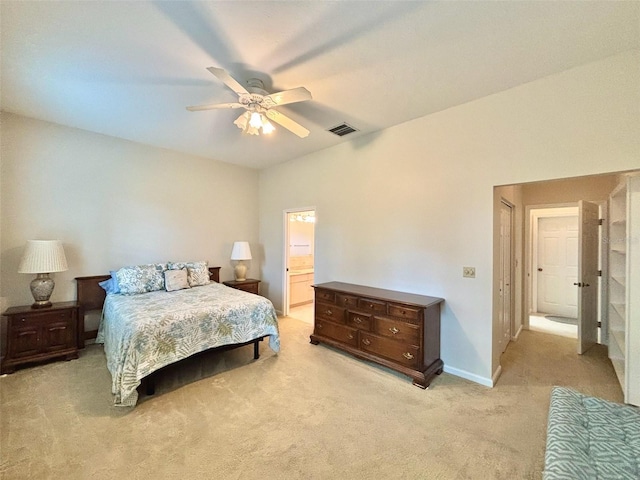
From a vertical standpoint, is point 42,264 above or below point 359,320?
above

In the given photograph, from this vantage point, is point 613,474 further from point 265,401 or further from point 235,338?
point 235,338

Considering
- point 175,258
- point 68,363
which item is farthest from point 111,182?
point 68,363

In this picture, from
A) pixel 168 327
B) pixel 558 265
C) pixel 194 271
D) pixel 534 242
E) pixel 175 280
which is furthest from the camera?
pixel 534 242

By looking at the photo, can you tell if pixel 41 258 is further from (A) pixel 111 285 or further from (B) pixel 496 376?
(B) pixel 496 376

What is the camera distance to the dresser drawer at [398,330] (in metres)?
2.80

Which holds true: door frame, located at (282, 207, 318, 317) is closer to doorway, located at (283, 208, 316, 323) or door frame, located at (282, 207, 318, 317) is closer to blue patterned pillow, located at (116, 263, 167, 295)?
doorway, located at (283, 208, 316, 323)

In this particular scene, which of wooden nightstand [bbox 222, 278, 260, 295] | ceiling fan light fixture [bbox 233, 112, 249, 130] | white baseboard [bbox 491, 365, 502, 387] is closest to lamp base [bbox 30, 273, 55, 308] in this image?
wooden nightstand [bbox 222, 278, 260, 295]

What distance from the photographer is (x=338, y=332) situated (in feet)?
11.6

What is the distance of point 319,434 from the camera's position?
204 cm

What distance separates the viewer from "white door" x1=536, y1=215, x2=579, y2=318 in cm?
520

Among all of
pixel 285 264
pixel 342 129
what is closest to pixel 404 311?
pixel 342 129

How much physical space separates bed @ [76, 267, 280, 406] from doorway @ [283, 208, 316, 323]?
1.64 meters

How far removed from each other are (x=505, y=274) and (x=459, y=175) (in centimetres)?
172

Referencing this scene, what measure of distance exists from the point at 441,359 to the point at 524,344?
5.65ft
